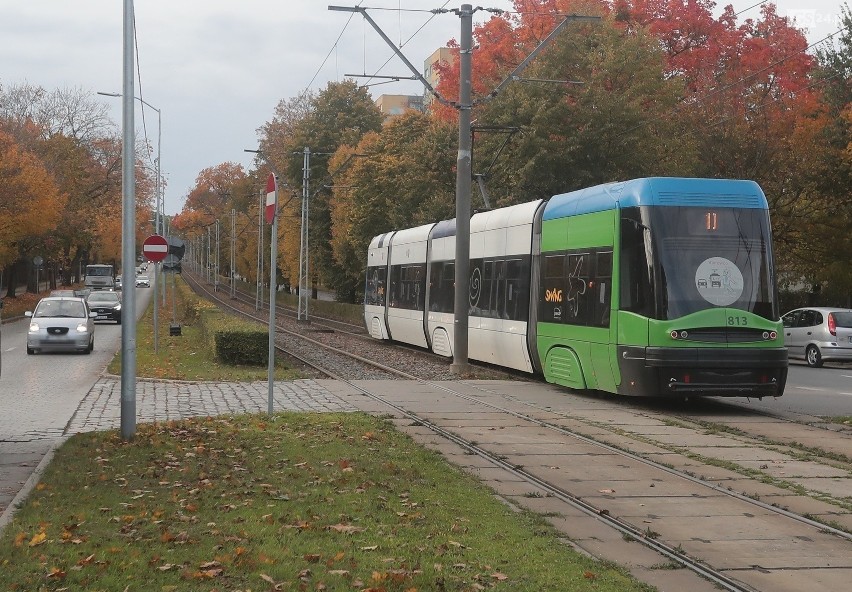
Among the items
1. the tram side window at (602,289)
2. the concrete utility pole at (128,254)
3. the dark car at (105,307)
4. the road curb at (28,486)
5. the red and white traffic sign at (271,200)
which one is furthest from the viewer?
the dark car at (105,307)

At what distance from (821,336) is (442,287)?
1065cm

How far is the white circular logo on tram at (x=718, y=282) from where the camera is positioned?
1647 cm

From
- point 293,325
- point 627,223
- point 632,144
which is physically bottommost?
point 293,325

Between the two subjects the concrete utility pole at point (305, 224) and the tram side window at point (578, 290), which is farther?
the concrete utility pole at point (305, 224)

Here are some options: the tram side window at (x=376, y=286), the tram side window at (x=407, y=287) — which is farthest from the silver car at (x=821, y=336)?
the tram side window at (x=376, y=286)

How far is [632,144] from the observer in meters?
40.1

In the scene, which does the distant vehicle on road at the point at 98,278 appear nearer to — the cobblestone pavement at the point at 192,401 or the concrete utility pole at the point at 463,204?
the concrete utility pole at the point at 463,204

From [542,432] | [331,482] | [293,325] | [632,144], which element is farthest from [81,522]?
[293,325]

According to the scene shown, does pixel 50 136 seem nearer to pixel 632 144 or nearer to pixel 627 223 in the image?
pixel 632 144

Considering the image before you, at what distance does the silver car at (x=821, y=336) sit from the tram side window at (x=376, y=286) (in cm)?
1276

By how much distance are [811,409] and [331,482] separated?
440 inches

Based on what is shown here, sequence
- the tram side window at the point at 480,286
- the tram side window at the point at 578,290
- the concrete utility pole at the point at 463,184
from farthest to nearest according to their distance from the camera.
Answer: the tram side window at the point at 480,286 → the concrete utility pole at the point at 463,184 → the tram side window at the point at 578,290

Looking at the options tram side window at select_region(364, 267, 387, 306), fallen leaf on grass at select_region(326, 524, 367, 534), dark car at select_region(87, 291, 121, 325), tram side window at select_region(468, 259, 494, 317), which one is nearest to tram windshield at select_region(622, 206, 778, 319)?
tram side window at select_region(468, 259, 494, 317)

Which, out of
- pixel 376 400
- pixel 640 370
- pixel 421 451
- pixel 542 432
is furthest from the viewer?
pixel 376 400
